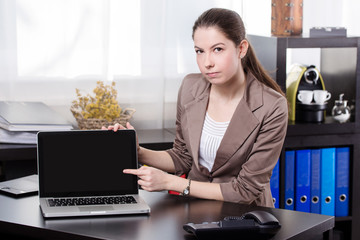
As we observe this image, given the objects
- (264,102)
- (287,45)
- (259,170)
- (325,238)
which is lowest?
(325,238)

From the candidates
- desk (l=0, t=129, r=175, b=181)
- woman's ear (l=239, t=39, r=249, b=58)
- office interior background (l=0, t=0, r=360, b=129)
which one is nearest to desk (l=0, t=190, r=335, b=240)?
woman's ear (l=239, t=39, r=249, b=58)

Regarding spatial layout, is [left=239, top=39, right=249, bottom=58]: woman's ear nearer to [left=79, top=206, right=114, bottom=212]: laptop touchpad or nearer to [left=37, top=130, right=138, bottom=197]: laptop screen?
[left=37, top=130, right=138, bottom=197]: laptop screen

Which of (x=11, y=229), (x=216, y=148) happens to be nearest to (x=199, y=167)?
(x=216, y=148)

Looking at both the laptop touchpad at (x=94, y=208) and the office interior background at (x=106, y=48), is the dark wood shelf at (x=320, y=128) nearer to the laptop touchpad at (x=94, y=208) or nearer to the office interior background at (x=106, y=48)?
the office interior background at (x=106, y=48)

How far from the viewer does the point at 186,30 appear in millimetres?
3242

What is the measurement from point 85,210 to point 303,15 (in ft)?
7.43

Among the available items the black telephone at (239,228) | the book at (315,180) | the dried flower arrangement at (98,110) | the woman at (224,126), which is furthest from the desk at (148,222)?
the book at (315,180)

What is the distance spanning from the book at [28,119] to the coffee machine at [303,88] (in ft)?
4.00

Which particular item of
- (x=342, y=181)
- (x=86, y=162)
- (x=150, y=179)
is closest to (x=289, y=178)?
(x=342, y=181)

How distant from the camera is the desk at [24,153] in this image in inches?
105

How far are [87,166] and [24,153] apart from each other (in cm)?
86

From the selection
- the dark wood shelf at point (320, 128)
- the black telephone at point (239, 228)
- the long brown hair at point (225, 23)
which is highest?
the long brown hair at point (225, 23)

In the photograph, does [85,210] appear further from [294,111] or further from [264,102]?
[294,111]

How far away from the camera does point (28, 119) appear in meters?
2.71
